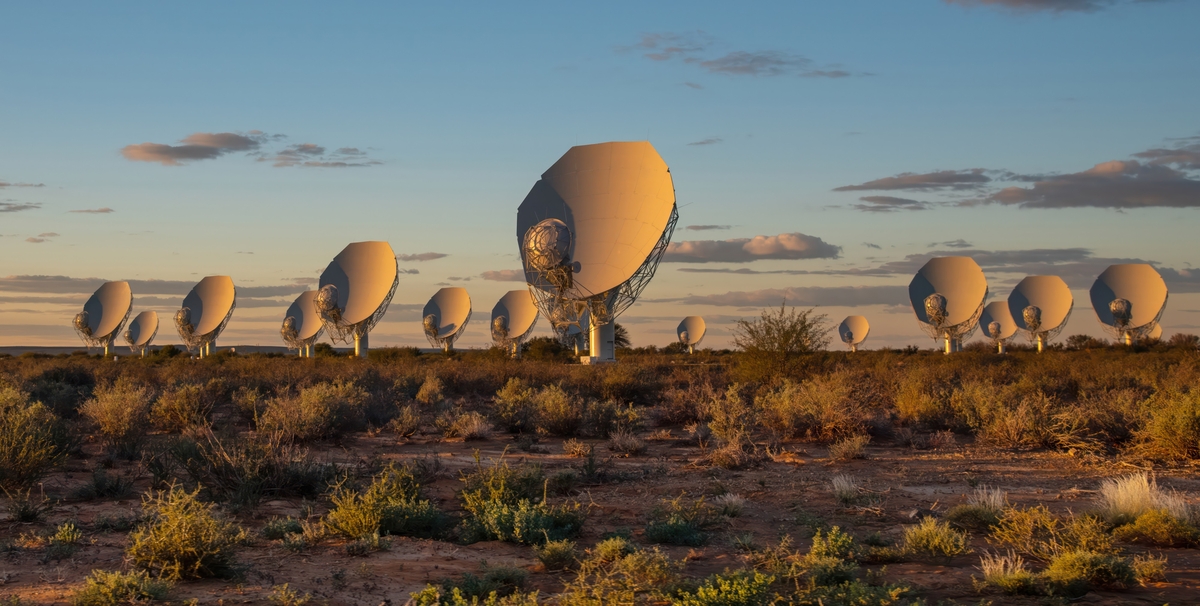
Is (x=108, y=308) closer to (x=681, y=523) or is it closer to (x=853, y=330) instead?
(x=853, y=330)

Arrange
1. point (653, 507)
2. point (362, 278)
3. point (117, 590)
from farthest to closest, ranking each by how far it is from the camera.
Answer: point (362, 278) < point (653, 507) < point (117, 590)

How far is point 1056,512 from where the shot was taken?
8281mm

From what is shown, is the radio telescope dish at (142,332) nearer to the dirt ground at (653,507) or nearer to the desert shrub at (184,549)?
the dirt ground at (653,507)

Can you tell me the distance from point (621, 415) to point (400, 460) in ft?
16.3

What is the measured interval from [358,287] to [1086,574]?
42.8 meters

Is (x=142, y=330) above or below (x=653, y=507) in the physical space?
above

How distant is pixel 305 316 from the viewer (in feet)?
179

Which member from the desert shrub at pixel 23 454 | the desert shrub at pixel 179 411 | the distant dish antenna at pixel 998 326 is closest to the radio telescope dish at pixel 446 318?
the distant dish antenna at pixel 998 326

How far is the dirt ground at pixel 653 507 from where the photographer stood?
19.2 ft

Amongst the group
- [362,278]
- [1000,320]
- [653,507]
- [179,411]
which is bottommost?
[653,507]

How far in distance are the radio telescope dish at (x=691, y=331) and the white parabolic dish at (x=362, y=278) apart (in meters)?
33.5

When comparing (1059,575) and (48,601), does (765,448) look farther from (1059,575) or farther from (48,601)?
(48,601)

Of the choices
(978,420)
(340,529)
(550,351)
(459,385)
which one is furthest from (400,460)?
(550,351)

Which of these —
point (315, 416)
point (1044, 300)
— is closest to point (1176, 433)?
point (315, 416)
